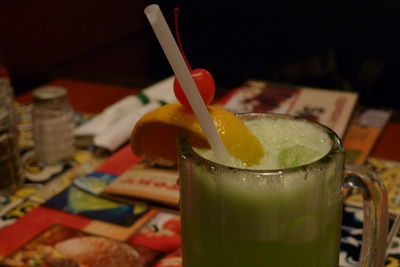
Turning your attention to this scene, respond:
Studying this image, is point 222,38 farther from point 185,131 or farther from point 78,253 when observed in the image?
point 185,131

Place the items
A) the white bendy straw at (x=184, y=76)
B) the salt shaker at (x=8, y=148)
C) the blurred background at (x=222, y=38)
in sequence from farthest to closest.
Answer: the blurred background at (x=222, y=38) → the salt shaker at (x=8, y=148) → the white bendy straw at (x=184, y=76)

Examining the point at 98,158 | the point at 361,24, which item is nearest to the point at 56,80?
the point at 98,158

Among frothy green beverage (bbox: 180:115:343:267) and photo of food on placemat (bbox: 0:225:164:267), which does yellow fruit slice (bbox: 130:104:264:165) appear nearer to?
frothy green beverage (bbox: 180:115:343:267)

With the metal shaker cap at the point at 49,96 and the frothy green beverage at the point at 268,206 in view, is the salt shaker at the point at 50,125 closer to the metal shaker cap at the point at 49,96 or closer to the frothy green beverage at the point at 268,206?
Answer: the metal shaker cap at the point at 49,96

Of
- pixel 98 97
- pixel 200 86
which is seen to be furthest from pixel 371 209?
pixel 98 97

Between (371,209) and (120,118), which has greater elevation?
(371,209)

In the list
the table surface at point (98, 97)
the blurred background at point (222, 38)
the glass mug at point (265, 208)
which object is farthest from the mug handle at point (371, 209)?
the blurred background at point (222, 38)
